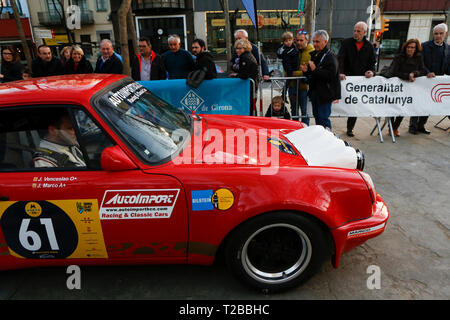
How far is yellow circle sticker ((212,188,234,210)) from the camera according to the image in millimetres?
2166

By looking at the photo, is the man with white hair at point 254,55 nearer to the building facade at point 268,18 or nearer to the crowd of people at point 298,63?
the crowd of people at point 298,63

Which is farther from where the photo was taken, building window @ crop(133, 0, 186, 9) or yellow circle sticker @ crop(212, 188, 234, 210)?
building window @ crop(133, 0, 186, 9)

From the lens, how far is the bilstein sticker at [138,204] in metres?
2.15

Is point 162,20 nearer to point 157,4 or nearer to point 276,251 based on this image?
point 157,4

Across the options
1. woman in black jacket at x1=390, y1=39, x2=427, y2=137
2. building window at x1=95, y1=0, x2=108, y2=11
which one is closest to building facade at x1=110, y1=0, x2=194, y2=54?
building window at x1=95, y1=0, x2=108, y2=11

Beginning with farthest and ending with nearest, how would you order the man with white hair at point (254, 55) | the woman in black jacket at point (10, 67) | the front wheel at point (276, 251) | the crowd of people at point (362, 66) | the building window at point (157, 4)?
1. the building window at point (157, 4)
2. the woman in black jacket at point (10, 67)
3. the man with white hair at point (254, 55)
4. the crowd of people at point (362, 66)
5. the front wheel at point (276, 251)

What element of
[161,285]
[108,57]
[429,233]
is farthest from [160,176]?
[108,57]

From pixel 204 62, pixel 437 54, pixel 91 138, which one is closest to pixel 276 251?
pixel 91 138

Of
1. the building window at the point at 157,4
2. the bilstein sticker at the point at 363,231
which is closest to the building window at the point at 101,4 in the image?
the building window at the point at 157,4

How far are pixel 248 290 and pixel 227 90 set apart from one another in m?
3.86

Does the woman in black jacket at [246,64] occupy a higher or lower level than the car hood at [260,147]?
higher

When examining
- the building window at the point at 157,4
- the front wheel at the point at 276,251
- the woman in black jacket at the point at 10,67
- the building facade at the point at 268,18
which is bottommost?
the front wheel at the point at 276,251

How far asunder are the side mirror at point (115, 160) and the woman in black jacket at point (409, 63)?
5.62 meters

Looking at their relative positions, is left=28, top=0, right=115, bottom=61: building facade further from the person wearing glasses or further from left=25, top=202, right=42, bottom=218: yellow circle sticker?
left=25, top=202, right=42, bottom=218: yellow circle sticker
